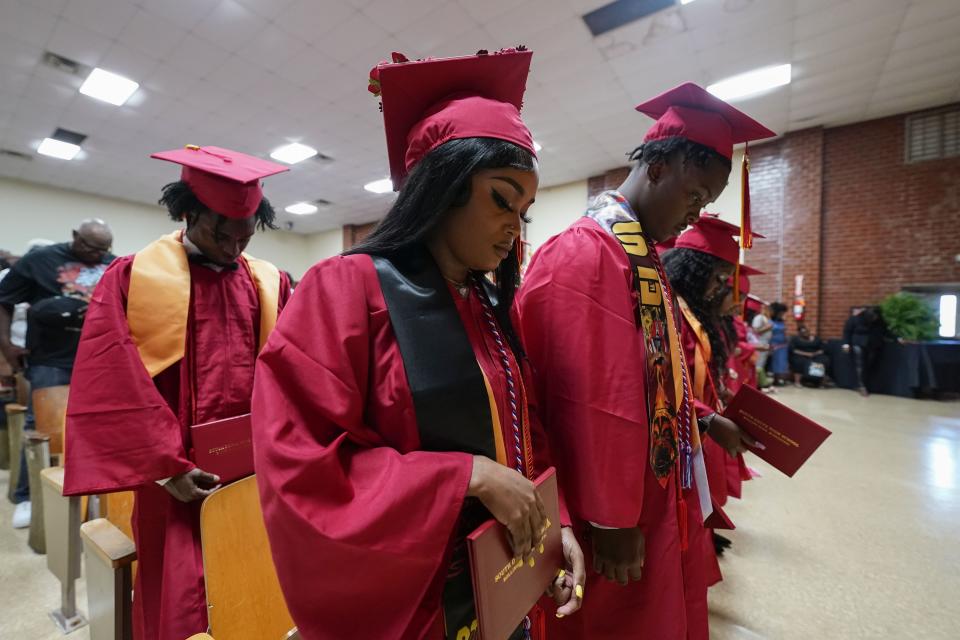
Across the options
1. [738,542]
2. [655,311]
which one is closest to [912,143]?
[738,542]

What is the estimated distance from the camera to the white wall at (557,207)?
9.24 meters

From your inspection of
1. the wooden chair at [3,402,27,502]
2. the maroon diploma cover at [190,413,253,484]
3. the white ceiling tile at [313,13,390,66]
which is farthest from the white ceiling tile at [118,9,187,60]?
the maroon diploma cover at [190,413,253,484]

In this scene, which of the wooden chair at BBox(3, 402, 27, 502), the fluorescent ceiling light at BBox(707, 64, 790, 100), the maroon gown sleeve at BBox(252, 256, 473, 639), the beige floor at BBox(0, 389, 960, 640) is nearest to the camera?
the maroon gown sleeve at BBox(252, 256, 473, 639)

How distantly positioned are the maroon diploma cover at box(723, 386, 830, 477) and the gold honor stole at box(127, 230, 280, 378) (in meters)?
1.80

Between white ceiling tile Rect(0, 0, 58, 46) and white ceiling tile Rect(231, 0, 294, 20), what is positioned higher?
white ceiling tile Rect(231, 0, 294, 20)

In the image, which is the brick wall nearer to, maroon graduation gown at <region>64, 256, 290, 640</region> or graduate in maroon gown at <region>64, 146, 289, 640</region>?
graduate in maroon gown at <region>64, 146, 289, 640</region>

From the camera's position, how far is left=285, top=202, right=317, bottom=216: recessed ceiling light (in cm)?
1102

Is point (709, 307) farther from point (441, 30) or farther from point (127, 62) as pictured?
point (127, 62)

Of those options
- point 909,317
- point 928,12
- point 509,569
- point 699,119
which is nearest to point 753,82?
point 928,12

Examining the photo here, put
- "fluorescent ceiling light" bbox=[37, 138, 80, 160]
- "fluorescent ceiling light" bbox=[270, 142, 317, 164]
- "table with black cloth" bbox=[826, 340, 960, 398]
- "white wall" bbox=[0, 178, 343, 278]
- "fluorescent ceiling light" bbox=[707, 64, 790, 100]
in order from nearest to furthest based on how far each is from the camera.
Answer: "fluorescent ceiling light" bbox=[707, 64, 790, 100] < "table with black cloth" bbox=[826, 340, 960, 398] < "fluorescent ceiling light" bbox=[37, 138, 80, 160] < "fluorescent ceiling light" bbox=[270, 142, 317, 164] < "white wall" bbox=[0, 178, 343, 278]

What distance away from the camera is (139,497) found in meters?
1.25

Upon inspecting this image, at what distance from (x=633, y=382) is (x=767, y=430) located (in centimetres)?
79

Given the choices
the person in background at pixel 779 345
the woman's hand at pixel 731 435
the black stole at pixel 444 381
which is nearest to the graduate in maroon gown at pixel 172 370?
the black stole at pixel 444 381

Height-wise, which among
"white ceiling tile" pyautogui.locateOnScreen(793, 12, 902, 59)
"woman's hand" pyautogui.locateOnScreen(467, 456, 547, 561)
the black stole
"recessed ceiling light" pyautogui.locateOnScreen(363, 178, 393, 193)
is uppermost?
"white ceiling tile" pyautogui.locateOnScreen(793, 12, 902, 59)
